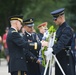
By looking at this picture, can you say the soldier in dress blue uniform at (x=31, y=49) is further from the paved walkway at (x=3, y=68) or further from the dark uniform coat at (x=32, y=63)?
the paved walkway at (x=3, y=68)

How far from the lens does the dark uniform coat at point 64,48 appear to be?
969 cm

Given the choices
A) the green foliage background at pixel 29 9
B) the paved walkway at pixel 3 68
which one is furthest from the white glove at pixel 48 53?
the green foliage background at pixel 29 9

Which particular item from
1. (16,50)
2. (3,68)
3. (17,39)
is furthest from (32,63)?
(3,68)

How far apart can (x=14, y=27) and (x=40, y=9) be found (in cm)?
2410

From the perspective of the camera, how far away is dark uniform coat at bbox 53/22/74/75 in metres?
9.69

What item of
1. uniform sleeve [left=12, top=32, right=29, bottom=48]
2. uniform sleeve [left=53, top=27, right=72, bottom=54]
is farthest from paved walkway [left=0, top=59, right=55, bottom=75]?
uniform sleeve [left=53, top=27, right=72, bottom=54]

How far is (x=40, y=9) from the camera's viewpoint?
3422cm

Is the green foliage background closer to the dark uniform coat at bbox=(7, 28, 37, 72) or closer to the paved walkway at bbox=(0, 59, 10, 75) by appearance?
the paved walkway at bbox=(0, 59, 10, 75)

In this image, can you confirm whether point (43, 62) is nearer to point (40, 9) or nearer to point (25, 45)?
point (25, 45)

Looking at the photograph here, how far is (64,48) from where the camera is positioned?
9.89 metres

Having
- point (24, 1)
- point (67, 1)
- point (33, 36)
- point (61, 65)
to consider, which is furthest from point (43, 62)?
point (67, 1)

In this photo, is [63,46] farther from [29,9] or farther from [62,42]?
[29,9]

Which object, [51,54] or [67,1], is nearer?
[51,54]

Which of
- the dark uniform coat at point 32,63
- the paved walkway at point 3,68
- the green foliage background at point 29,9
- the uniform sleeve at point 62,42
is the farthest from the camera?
the green foliage background at point 29,9
